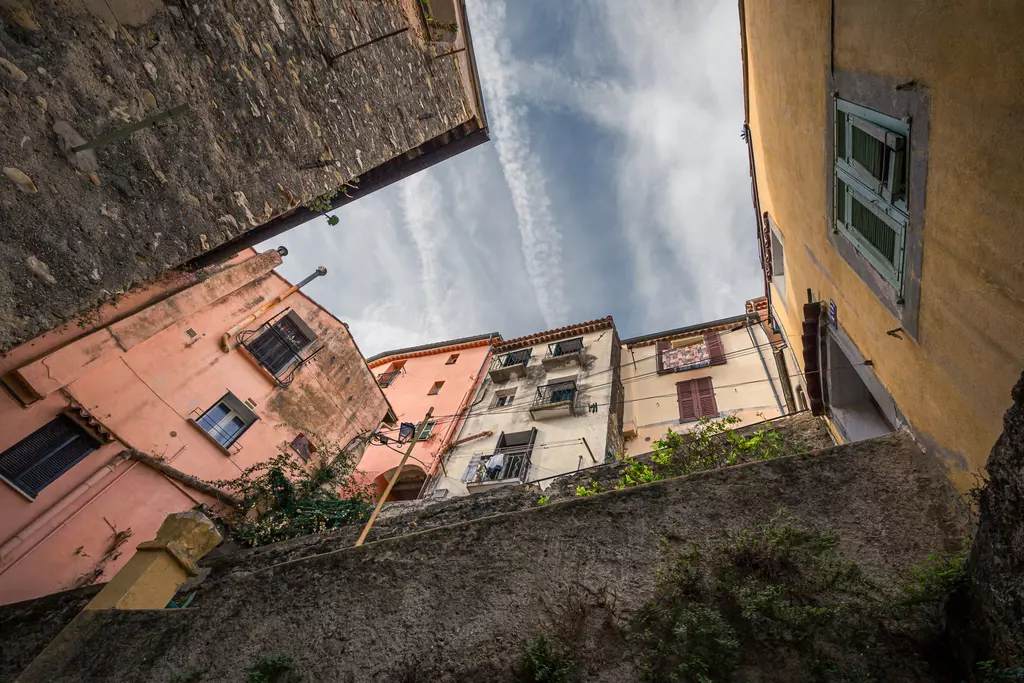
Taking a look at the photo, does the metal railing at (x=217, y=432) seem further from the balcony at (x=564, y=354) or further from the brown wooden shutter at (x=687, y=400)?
the brown wooden shutter at (x=687, y=400)

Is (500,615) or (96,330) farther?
(96,330)

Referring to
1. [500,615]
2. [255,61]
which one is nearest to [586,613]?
[500,615]

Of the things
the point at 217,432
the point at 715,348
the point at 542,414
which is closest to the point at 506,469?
the point at 542,414

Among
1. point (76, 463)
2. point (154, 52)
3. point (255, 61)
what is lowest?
point (76, 463)

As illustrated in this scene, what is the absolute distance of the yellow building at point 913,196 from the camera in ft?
8.64

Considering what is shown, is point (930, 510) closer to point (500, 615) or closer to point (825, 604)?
point (825, 604)

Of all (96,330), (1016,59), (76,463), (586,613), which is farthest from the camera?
(76,463)

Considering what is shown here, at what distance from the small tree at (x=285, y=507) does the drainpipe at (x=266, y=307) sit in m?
2.94

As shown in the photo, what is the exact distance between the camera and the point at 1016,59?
228 cm

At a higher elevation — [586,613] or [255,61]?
[255,61]

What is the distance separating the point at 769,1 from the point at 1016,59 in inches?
207

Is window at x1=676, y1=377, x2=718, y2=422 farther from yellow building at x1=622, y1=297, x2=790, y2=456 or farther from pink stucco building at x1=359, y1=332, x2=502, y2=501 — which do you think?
pink stucco building at x1=359, y1=332, x2=502, y2=501

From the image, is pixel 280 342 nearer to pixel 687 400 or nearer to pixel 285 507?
pixel 285 507

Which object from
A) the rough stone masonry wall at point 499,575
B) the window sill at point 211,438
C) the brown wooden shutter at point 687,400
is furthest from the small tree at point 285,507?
the brown wooden shutter at point 687,400
